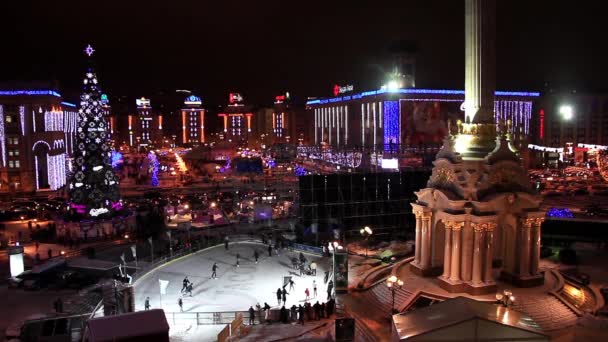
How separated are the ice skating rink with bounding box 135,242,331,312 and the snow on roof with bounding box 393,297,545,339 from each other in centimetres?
1132

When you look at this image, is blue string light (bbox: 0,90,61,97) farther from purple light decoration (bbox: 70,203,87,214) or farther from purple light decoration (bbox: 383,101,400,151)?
purple light decoration (bbox: 383,101,400,151)

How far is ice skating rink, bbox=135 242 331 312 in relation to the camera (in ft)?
86.5

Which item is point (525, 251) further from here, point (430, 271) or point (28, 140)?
point (28, 140)

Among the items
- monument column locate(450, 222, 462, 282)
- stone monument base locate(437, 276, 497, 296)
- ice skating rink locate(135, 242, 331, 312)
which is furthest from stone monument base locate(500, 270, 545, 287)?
ice skating rink locate(135, 242, 331, 312)

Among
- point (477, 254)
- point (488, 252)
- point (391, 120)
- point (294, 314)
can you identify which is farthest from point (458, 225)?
point (391, 120)

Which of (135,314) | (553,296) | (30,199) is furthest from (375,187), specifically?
(30,199)

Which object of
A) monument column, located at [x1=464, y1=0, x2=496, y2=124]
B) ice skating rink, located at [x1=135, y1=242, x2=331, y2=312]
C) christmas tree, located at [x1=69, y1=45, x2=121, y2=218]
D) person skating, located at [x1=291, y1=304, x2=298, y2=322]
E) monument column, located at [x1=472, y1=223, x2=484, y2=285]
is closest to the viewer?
person skating, located at [x1=291, y1=304, x2=298, y2=322]

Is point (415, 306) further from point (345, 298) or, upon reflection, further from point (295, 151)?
point (295, 151)

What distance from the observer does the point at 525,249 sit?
81.7 ft

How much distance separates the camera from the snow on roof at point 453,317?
14.1 metres

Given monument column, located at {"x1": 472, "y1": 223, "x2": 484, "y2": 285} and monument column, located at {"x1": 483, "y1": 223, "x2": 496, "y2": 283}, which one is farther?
monument column, located at {"x1": 483, "y1": 223, "x2": 496, "y2": 283}

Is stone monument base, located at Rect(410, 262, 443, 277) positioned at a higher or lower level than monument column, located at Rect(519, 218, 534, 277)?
lower

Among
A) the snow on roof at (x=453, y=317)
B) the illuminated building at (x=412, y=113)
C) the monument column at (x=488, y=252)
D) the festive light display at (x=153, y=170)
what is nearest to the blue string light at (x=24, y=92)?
the festive light display at (x=153, y=170)

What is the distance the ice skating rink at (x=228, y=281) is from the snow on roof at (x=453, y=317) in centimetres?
1132
